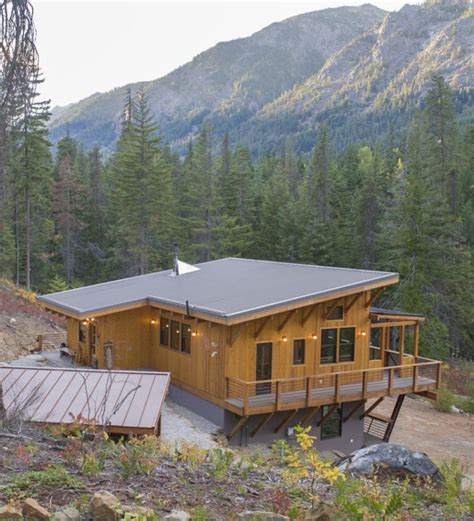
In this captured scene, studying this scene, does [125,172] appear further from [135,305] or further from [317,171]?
[135,305]

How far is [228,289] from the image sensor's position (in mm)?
16375

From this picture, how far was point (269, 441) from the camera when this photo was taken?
15.3 metres

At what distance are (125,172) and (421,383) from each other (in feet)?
84.7

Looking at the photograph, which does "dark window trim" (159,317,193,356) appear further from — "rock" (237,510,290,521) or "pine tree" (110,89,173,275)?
"pine tree" (110,89,173,275)

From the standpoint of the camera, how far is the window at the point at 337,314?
15.9 metres

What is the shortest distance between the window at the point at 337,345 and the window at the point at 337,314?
0.31 m

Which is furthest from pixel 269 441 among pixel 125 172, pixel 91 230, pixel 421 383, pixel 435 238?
pixel 91 230

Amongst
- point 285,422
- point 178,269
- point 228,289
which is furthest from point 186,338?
point 178,269

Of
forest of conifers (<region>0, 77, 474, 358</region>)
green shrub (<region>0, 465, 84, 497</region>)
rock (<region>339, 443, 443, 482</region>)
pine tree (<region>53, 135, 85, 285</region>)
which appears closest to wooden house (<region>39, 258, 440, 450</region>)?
rock (<region>339, 443, 443, 482</region>)

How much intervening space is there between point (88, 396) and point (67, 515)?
550 centimetres

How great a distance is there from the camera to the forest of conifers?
29.4 metres

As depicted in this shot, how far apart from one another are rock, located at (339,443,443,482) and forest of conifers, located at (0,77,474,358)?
1995cm

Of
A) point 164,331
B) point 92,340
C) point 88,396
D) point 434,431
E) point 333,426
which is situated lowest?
point 434,431

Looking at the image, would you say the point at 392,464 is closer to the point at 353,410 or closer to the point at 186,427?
the point at 186,427
